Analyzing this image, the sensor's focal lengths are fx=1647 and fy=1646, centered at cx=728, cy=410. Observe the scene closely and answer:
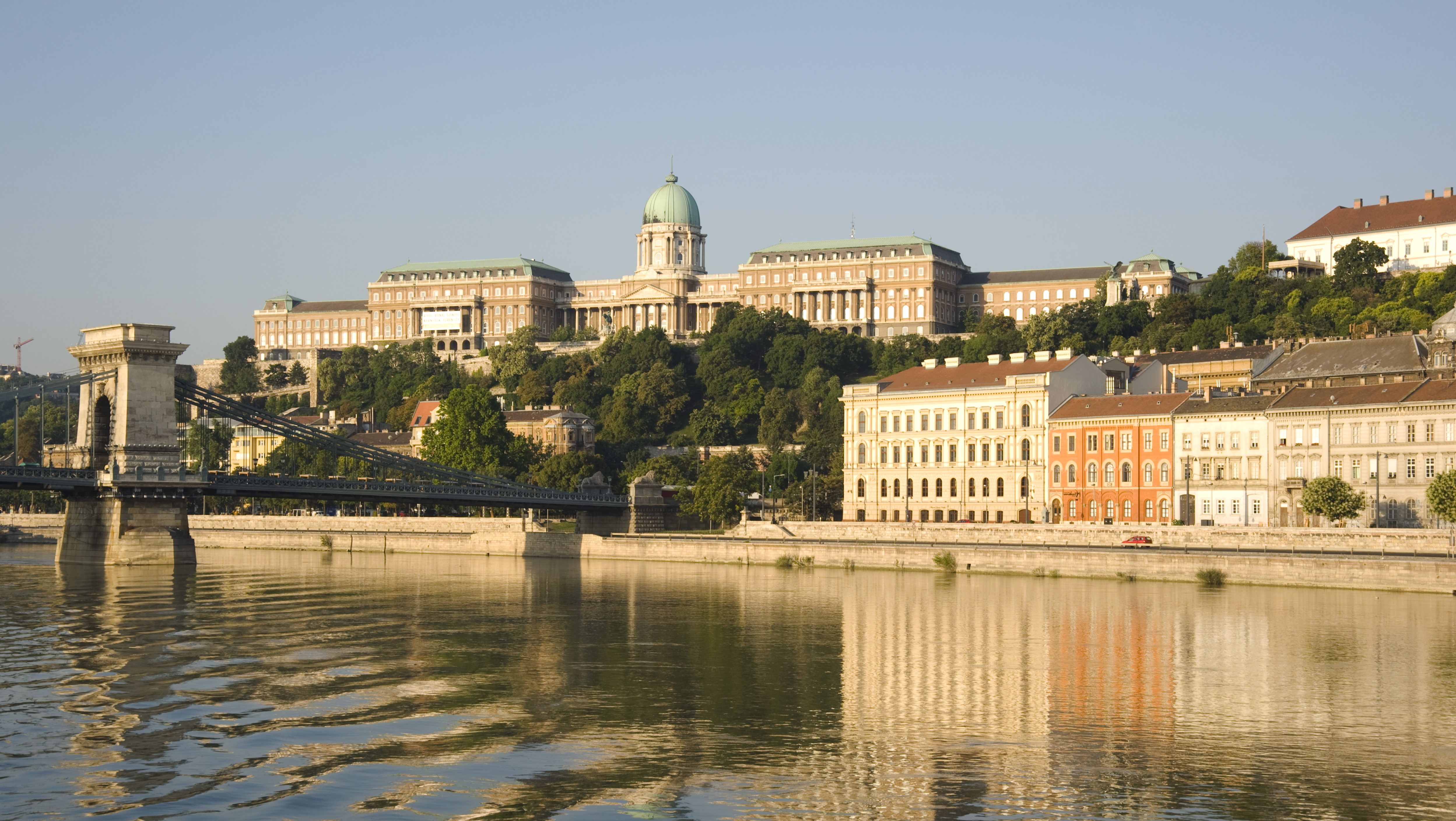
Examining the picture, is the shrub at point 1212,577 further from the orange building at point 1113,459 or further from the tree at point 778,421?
the tree at point 778,421

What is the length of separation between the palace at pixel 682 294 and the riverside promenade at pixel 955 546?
213 ft

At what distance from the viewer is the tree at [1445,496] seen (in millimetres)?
51812

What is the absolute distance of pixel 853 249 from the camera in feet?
479

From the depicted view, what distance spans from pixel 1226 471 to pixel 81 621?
43.2 meters

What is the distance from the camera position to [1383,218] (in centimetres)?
10969

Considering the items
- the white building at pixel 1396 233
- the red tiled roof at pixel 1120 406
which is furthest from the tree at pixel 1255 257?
the red tiled roof at pixel 1120 406

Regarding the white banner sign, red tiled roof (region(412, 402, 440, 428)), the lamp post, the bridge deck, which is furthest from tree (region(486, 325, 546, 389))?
the lamp post

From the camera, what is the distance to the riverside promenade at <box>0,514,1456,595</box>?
46.6 meters

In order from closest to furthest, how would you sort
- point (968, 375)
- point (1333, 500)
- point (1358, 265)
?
point (1333, 500), point (968, 375), point (1358, 265)

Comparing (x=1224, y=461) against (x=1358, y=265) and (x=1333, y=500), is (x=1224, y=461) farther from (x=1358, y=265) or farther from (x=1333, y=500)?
(x=1358, y=265)

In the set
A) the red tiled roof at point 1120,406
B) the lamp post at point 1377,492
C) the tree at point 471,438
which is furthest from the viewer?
the tree at point 471,438

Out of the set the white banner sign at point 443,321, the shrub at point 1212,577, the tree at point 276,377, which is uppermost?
the white banner sign at point 443,321

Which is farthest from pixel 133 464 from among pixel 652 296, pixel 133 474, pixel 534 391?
pixel 652 296

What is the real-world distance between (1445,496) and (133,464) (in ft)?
141
